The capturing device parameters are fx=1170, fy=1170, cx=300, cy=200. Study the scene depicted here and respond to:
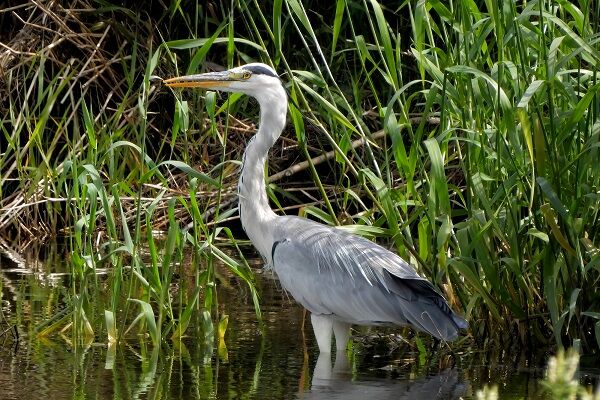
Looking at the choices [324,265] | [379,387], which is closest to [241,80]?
[324,265]

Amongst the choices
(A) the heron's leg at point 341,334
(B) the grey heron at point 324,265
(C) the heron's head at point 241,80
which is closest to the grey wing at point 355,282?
(B) the grey heron at point 324,265

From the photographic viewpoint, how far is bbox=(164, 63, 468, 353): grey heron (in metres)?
5.14

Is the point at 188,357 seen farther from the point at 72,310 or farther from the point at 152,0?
the point at 152,0

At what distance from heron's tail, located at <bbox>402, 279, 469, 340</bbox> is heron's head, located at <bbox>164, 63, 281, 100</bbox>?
1.34 m

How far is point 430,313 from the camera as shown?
5.02m

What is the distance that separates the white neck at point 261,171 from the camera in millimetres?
5844

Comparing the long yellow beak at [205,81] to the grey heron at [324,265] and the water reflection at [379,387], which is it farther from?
the water reflection at [379,387]

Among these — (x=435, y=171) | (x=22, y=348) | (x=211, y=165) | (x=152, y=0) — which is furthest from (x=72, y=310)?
(x=152, y=0)

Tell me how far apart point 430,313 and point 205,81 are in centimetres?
176

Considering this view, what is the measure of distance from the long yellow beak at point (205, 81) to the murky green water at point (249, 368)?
1245 mm

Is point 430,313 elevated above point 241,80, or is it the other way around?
point 241,80

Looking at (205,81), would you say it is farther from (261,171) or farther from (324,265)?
(324,265)

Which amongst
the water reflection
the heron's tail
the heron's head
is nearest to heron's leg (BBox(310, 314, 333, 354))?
the water reflection

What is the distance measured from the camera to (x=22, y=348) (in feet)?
17.6
